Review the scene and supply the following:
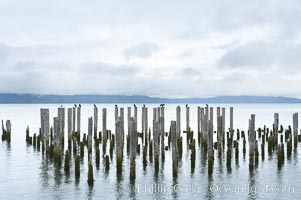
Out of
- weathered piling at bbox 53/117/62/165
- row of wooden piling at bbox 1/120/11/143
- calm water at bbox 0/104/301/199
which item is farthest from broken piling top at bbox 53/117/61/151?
row of wooden piling at bbox 1/120/11/143

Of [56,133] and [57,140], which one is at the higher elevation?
[56,133]

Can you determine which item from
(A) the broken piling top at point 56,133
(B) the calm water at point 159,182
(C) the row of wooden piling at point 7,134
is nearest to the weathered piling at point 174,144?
(B) the calm water at point 159,182

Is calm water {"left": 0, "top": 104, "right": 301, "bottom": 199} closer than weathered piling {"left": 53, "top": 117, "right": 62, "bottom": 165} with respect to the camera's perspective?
Yes

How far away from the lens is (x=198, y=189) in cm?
2028

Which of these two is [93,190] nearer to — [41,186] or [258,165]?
[41,186]

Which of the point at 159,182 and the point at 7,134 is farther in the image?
the point at 7,134

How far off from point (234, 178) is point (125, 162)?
294 inches

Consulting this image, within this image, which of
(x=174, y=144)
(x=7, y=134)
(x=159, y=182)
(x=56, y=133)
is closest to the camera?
(x=174, y=144)

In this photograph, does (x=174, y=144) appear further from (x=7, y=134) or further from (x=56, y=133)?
(x=7, y=134)

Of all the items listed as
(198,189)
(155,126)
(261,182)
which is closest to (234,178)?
(261,182)

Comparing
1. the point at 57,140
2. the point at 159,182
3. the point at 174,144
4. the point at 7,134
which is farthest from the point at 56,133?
the point at 7,134

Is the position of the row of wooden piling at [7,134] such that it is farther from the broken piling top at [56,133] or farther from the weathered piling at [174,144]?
the weathered piling at [174,144]

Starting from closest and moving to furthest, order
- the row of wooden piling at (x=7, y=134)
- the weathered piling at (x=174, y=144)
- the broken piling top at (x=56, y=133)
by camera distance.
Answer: the weathered piling at (x=174, y=144), the broken piling top at (x=56, y=133), the row of wooden piling at (x=7, y=134)

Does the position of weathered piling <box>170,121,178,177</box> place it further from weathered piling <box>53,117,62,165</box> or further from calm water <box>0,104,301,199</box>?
weathered piling <box>53,117,62,165</box>
